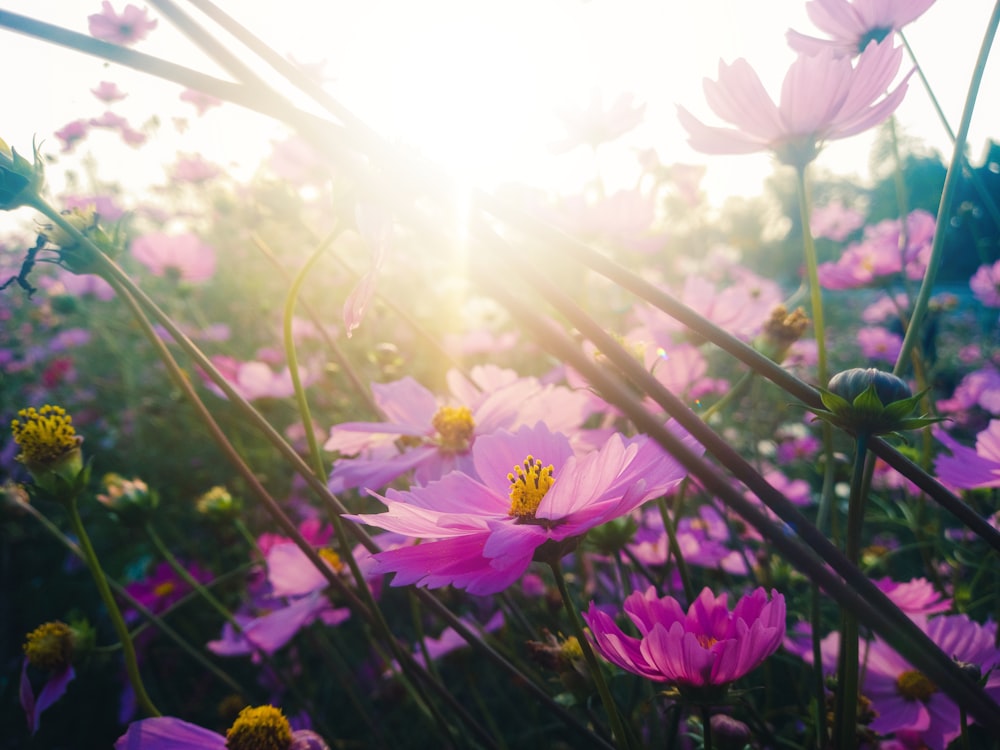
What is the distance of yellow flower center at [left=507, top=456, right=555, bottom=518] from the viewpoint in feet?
1.09

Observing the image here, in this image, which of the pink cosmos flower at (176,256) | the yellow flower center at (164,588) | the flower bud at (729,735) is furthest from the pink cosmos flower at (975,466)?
the pink cosmos flower at (176,256)

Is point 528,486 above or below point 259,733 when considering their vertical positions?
above

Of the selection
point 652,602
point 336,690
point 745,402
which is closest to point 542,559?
point 652,602

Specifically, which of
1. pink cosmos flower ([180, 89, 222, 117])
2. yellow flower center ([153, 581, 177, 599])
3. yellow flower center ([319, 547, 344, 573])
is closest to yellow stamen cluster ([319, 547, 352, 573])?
yellow flower center ([319, 547, 344, 573])

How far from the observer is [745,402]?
1.77 m

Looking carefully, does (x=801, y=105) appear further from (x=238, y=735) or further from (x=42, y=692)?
(x=42, y=692)

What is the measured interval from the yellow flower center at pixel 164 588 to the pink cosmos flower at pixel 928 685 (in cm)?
100

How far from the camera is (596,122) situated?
37.5 inches

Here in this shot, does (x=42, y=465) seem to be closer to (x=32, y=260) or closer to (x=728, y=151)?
(x=32, y=260)

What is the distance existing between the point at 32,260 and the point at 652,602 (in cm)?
44

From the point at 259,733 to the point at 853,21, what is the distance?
2.29ft

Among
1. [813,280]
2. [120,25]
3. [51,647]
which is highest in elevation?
[120,25]

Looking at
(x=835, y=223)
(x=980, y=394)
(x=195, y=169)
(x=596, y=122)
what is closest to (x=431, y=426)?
(x=596, y=122)

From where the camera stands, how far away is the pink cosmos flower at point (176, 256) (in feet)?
5.06
